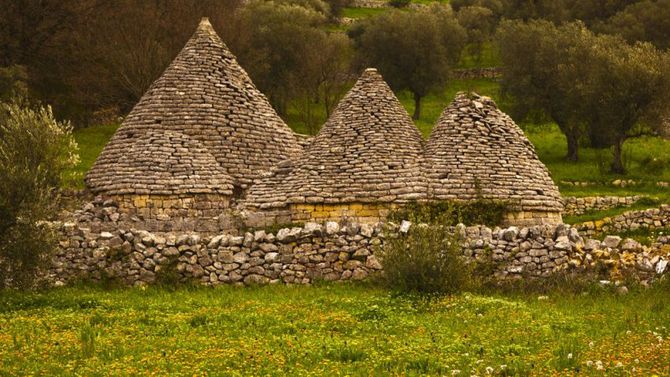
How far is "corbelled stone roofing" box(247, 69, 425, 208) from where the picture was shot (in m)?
18.0

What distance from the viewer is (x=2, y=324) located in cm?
1123

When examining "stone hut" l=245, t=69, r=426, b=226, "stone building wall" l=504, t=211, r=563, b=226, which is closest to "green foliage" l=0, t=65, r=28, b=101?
"stone hut" l=245, t=69, r=426, b=226

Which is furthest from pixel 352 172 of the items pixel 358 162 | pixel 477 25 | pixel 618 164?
pixel 477 25

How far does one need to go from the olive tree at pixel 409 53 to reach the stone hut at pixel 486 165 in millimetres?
29740

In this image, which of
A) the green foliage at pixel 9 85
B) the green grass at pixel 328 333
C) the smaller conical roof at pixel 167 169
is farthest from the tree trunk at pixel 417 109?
the green grass at pixel 328 333

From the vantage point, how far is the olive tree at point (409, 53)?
52.0m

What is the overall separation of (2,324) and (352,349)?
198 inches

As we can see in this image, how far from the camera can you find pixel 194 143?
19.6m

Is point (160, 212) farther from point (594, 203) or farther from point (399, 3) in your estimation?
point (399, 3)

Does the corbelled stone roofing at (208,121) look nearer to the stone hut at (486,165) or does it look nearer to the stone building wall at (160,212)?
the stone building wall at (160,212)

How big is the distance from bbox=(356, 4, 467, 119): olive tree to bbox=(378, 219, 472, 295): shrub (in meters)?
36.0

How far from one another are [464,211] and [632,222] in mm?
12224

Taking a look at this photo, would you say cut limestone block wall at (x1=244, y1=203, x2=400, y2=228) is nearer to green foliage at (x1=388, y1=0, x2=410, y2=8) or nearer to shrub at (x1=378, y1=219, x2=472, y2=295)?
shrub at (x1=378, y1=219, x2=472, y2=295)

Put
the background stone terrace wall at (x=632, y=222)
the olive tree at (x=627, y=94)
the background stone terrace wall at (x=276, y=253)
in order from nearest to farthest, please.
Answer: the background stone terrace wall at (x=276, y=253) < the background stone terrace wall at (x=632, y=222) < the olive tree at (x=627, y=94)
